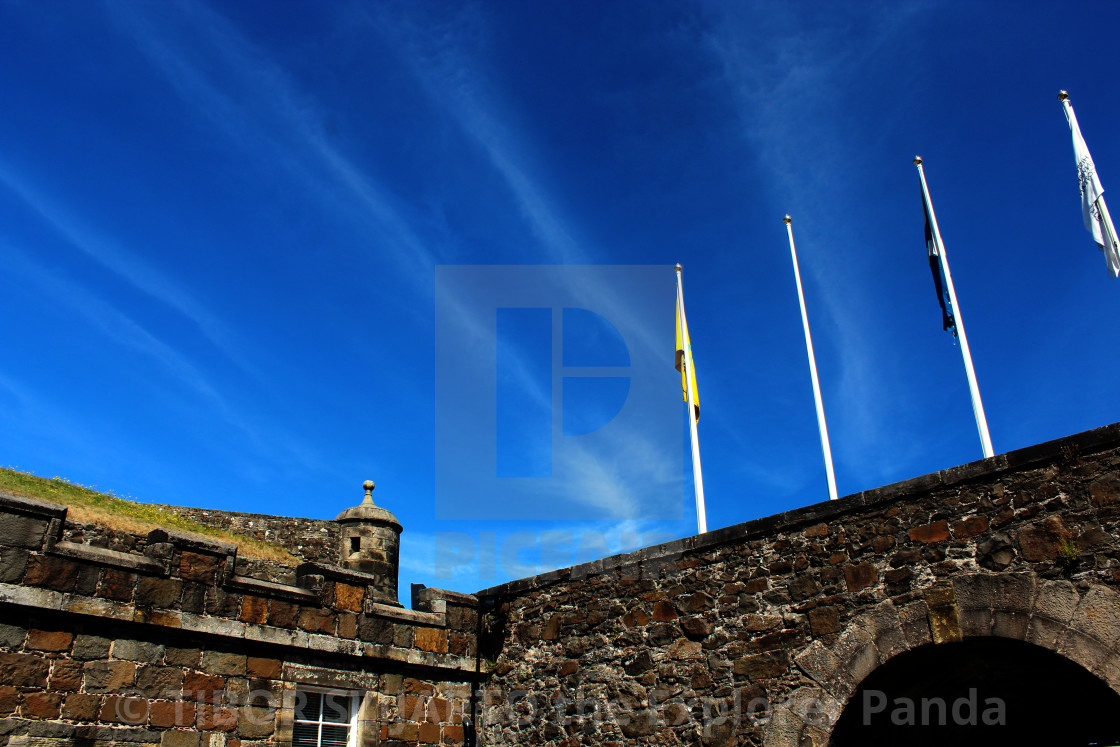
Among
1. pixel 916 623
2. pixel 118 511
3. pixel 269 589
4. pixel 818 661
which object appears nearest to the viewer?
pixel 916 623

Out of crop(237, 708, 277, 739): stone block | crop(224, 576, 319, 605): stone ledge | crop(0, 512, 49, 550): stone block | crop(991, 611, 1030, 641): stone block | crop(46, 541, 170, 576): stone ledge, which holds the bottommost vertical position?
crop(237, 708, 277, 739): stone block

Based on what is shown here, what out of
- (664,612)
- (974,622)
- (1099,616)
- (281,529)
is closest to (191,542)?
(664,612)

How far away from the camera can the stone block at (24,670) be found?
6199mm

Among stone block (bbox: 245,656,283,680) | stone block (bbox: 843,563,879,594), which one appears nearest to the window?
stone block (bbox: 245,656,283,680)

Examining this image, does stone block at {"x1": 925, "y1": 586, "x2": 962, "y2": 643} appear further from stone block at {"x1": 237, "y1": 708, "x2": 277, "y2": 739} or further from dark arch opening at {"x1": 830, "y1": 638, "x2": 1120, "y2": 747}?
stone block at {"x1": 237, "y1": 708, "x2": 277, "y2": 739}

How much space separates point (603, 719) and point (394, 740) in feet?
7.33

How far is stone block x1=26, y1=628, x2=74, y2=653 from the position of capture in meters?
6.38

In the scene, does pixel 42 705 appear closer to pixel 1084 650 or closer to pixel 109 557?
pixel 109 557

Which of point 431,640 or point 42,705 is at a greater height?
point 431,640

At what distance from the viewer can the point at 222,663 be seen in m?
7.35

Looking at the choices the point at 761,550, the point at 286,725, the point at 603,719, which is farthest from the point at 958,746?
the point at 286,725

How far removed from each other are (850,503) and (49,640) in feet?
22.0

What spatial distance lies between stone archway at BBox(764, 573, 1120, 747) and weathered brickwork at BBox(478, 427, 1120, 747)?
0.01 meters

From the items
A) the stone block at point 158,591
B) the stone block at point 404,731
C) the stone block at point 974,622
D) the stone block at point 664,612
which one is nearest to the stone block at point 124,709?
the stone block at point 158,591
